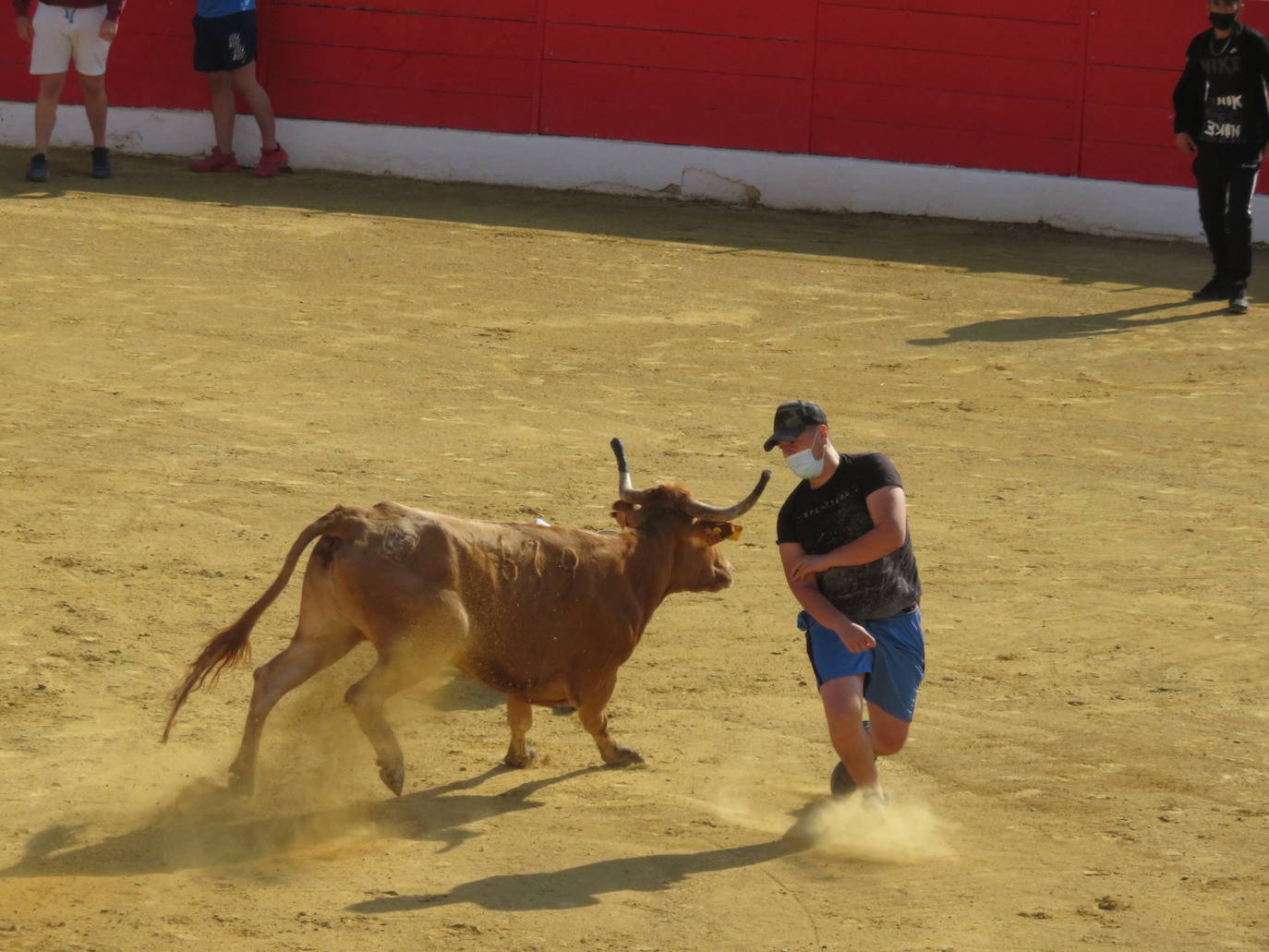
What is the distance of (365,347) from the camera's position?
9828mm

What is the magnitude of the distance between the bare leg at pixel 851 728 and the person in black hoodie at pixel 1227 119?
291 inches

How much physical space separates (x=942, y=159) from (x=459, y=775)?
33.9 feet

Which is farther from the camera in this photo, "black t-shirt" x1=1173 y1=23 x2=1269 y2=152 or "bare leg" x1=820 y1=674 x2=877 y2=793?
"black t-shirt" x1=1173 y1=23 x2=1269 y2=152

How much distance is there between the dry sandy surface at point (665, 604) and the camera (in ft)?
14.6

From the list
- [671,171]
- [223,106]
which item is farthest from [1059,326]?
[223,106]

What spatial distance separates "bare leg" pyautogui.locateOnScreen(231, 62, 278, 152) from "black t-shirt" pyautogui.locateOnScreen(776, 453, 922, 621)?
9869 mm

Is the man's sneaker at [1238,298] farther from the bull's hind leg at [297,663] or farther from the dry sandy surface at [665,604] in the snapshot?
the bull's hind leg at [297,663]

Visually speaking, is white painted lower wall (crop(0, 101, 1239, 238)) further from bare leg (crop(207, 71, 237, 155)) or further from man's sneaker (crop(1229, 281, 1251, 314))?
man's sneaker (crop(1229, 281, 1251, 314))

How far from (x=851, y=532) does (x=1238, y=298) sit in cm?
773

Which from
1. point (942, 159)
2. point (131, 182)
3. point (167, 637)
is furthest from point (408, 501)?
point (942, 159)

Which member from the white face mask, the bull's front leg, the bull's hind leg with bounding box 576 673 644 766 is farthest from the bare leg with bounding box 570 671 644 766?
the white face mask

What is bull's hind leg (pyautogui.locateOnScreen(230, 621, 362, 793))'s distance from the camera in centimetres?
487

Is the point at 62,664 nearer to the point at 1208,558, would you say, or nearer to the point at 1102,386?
the point at 1208,558

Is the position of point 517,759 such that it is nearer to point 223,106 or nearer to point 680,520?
point 680,520
